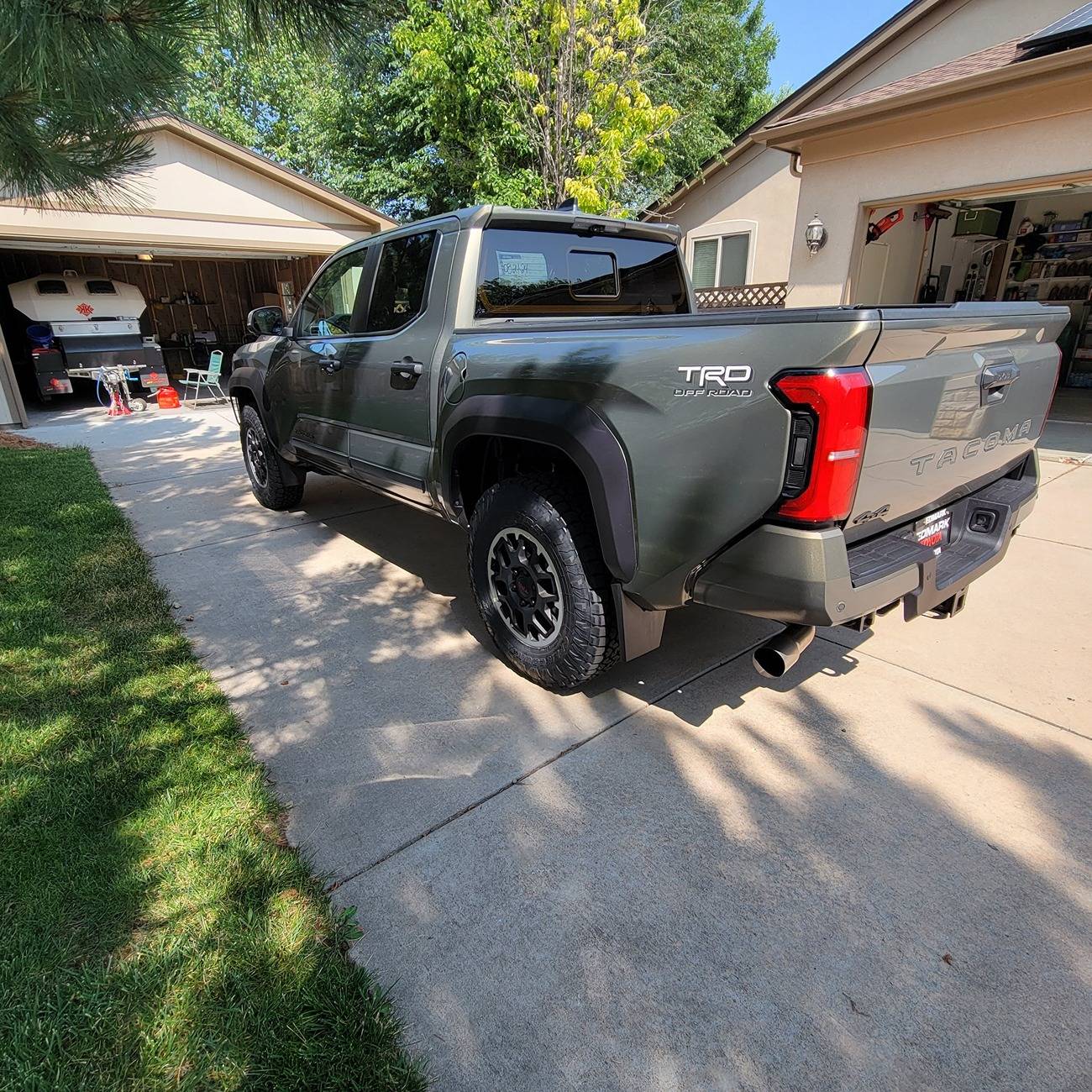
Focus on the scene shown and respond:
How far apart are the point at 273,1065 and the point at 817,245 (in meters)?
9.44

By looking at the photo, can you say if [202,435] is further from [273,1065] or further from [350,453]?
[273,1065]

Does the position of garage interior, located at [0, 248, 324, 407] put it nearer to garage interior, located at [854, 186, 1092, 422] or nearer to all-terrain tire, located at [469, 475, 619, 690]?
garage interior, located at [854, 186, 1092, 422]

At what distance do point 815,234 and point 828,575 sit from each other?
26.4 ft

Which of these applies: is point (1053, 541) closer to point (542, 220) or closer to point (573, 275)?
point (573, 275)

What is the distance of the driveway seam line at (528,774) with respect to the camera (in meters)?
2.08

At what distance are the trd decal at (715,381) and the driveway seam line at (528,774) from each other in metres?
1.43

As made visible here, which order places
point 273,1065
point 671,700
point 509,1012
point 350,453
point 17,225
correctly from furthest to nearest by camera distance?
point 17,225
point 350,453
point 671,700
point 509,1012
point 273,1065

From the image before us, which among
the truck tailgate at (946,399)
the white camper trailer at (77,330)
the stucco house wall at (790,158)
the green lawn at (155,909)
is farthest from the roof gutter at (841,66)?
the white camper trailer at (77,330)

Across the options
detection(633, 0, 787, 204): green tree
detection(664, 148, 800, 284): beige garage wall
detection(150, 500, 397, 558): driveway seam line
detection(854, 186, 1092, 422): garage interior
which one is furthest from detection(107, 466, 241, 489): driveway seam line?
detection(633, 0, 787, 204): green tree

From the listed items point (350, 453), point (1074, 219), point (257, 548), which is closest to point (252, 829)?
point (350, 453)

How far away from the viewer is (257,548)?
4.91 metres

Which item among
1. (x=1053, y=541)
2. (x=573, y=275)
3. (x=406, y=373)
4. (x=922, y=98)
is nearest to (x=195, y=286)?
(x=922, y=98)

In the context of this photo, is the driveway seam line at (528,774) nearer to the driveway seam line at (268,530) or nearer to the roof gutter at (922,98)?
the driveway seam line at (268,530)

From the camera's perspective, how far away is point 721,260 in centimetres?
1370
